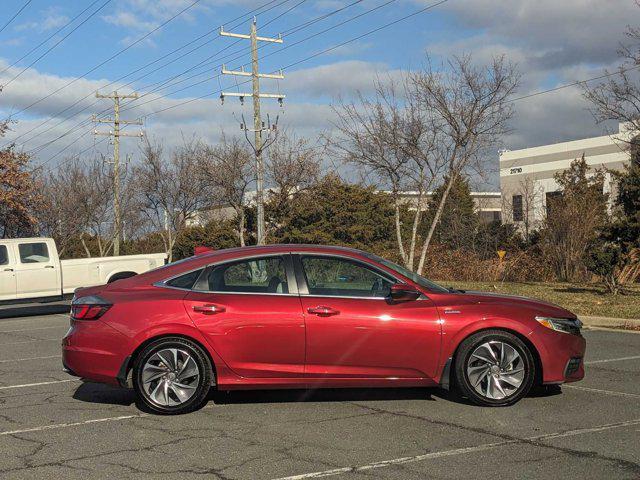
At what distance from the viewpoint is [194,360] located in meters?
6.62

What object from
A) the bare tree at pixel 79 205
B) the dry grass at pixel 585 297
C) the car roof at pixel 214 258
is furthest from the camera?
the bare tree at pixel 79 205

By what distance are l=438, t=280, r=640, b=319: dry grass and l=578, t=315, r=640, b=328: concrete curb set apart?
0.51 metres

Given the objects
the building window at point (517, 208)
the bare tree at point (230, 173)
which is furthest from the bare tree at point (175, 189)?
the building window at point (517, 208)

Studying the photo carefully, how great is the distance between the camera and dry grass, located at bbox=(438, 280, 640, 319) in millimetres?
14604

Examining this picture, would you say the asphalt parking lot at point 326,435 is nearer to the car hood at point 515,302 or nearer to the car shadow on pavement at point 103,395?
the car shadow on pavement at point 103,395

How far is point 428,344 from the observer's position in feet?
21.8

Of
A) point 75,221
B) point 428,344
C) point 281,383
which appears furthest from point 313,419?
point 75,221

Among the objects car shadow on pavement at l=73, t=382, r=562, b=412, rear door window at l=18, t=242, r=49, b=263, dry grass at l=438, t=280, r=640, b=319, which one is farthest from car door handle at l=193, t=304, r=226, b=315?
rear door window at l=18, t=242, r=49, b=263

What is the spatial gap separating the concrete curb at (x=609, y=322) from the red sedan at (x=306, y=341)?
6879 mm

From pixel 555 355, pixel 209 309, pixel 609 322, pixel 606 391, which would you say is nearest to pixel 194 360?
pixel 209 309

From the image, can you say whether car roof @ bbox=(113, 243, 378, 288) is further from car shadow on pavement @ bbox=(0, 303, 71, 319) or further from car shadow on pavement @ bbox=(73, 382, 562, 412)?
car shadow on pavement @ bbox=(0, 303, 71, 319)

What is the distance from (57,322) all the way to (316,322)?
1178cm

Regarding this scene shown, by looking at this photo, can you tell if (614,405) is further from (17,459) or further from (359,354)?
(17,459)

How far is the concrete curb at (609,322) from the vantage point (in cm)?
1300
